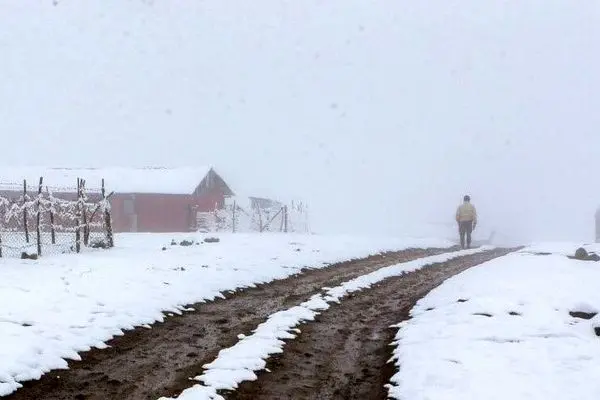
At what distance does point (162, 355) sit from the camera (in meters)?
7.16

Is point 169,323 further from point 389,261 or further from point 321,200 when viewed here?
point 321,200

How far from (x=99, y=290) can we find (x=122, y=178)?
3809 cm

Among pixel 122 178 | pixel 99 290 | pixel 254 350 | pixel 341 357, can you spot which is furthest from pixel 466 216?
pixel 122 178

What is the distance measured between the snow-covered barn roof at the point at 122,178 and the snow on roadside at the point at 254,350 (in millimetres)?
35352

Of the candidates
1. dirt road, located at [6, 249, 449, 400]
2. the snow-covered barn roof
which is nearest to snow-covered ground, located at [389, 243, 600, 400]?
dirt road, located at [6, 249, 449, 400]

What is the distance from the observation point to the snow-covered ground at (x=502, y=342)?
5965mm

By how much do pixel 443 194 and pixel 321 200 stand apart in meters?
49.3

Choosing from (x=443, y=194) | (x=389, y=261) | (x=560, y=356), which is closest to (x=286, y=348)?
(x=560, y=356)

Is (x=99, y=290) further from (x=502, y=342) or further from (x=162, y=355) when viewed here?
(x=502, y=342)

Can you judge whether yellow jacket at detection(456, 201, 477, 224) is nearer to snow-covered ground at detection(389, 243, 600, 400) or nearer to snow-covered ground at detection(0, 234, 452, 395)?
snow-covered ground at detection(0, 234, 452, 395)

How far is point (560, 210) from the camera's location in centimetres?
17138

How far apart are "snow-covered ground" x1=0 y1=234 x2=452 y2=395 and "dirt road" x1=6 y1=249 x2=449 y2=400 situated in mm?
253

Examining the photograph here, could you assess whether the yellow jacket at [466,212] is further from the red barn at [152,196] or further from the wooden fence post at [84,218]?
the red barn at [152,196]

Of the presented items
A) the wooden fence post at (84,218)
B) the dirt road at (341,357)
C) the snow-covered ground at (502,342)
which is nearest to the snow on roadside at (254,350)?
the dirt road at (341,357)
